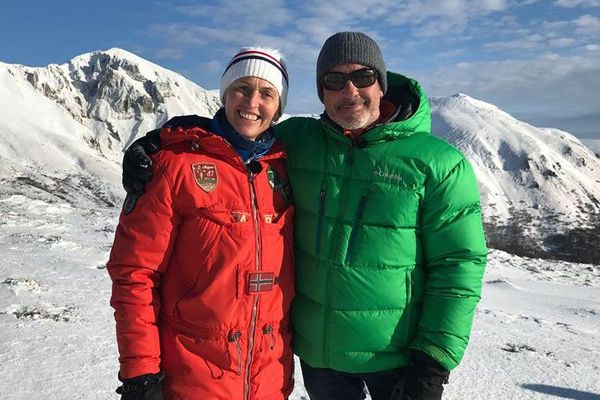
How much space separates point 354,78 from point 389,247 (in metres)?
1.07

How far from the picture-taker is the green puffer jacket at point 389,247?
2.65 meters

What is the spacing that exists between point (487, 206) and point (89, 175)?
8895 cm

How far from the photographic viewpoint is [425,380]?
104 inches

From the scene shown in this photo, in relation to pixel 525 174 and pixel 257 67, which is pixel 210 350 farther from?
pixel 525 174

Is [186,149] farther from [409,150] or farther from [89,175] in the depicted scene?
[89,175]

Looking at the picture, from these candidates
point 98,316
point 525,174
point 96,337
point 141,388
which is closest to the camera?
point 141,388

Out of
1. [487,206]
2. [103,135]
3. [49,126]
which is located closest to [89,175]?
[49,126]

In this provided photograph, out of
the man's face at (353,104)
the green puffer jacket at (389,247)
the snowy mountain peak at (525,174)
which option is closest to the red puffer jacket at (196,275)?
the green puffer jacket at (389,247)

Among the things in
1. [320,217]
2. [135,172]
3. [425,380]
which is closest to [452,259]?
[425,380]

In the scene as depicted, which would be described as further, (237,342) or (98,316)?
(98,316)

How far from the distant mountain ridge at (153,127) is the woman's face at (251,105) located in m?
58.8

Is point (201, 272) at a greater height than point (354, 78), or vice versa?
point (354, 78)

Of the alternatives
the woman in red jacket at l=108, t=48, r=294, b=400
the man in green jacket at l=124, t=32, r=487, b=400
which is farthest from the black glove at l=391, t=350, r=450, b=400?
the woman in red jacket at l=108, t=48, r=294, b=400

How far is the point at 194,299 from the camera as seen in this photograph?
102 inches
